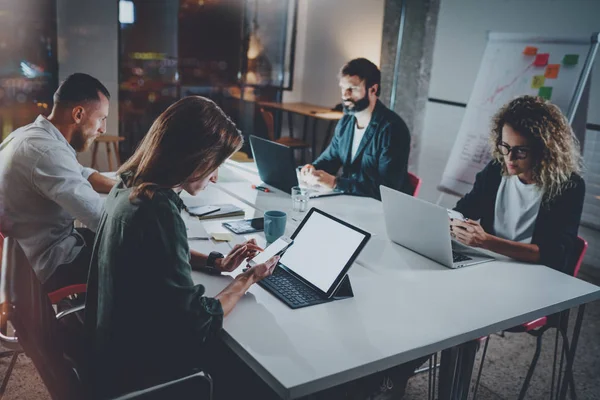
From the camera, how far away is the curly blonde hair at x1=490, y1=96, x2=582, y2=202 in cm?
204

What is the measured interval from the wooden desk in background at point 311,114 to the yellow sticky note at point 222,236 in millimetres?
3897

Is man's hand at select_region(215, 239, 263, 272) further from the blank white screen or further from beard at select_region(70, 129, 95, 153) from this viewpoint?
beard at select_region(70, 129, 95, 153)

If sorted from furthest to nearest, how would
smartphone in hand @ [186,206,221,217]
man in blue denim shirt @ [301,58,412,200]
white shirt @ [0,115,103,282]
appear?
man in blue denim shirt @ [301,58,412,200], smartphone in hand @ [186,206,221,217], white shirt @ [0,115,103,282]

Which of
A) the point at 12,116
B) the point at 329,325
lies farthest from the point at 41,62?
the point at 329,325

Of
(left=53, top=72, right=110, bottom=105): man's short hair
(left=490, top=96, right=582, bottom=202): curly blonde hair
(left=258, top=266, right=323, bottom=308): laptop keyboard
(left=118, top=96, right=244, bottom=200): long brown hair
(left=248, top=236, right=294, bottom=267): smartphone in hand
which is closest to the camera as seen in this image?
(left=118, top=96, right=244, bottom=200): long brown hair

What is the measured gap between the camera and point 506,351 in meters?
2.77

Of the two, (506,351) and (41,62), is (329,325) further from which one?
(41,62)

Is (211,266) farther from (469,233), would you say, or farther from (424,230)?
(469,233)

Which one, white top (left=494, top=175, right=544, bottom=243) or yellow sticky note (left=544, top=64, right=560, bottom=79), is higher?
yellow sticky note (left=544, top=64, right=560, bottom=79)

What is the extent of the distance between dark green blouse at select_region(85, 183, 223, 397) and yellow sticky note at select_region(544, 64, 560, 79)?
10.5ft

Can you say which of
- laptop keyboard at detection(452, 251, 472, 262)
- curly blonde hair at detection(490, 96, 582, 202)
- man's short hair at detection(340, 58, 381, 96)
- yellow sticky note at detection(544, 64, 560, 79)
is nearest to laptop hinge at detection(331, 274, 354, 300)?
laptop keyboard at detection(452, 251, 472, 262)

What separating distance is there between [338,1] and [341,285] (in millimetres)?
5633

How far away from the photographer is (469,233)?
6.52 feet

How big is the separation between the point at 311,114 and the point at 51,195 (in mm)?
4342
